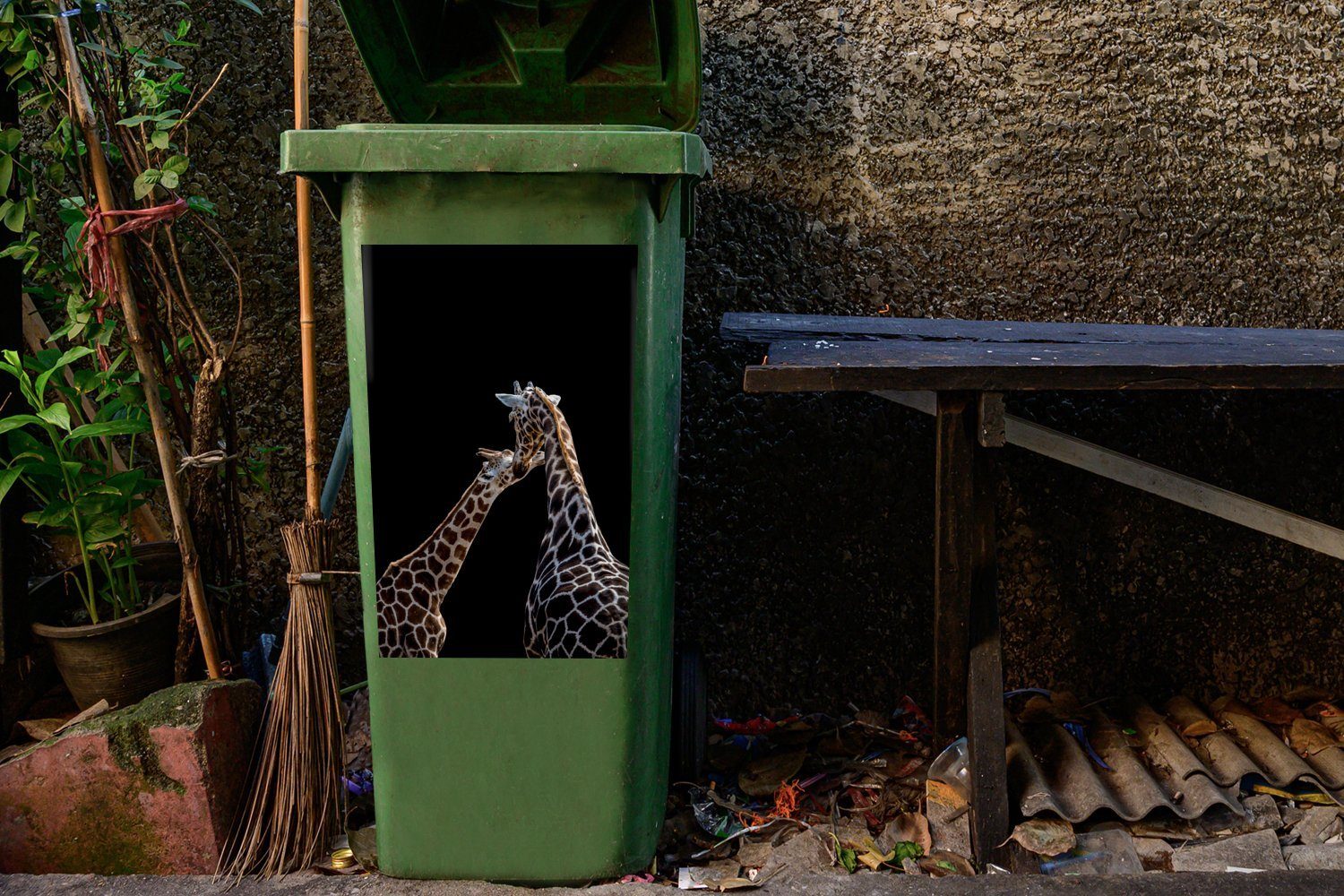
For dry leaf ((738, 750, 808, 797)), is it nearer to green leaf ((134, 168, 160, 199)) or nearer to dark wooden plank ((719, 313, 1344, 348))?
dark wooden plank ((719, 313, 1344, 348))

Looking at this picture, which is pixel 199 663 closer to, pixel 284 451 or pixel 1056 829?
pixel 284 451

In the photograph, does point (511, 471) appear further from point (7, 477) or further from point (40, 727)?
point (40, 727)

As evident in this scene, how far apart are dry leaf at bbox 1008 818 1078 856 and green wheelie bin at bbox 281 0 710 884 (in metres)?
0.80

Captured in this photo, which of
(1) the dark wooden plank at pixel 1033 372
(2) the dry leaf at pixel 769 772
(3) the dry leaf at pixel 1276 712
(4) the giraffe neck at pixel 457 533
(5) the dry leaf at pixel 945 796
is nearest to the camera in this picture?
(1) the dark wooden plank at pixel 1033 372

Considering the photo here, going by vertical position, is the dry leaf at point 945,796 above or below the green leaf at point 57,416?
below

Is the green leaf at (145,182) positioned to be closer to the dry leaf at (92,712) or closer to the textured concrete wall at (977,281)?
the textured concrete wall at (977,281)

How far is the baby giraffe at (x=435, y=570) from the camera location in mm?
1903

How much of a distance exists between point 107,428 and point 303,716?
772mm

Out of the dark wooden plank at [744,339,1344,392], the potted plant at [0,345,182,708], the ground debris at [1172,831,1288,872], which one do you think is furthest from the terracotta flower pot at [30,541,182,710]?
the ground debris at [1172,831,1288,872]

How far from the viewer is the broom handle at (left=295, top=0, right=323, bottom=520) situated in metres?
2.16

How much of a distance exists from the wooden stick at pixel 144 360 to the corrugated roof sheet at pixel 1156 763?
194 centimetres

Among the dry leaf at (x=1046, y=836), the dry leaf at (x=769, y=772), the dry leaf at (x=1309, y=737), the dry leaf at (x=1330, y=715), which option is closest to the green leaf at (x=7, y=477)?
the dry leaf at (x=769, y=772)

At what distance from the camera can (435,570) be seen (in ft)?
6.31

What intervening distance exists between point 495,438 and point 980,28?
72.5 inches
